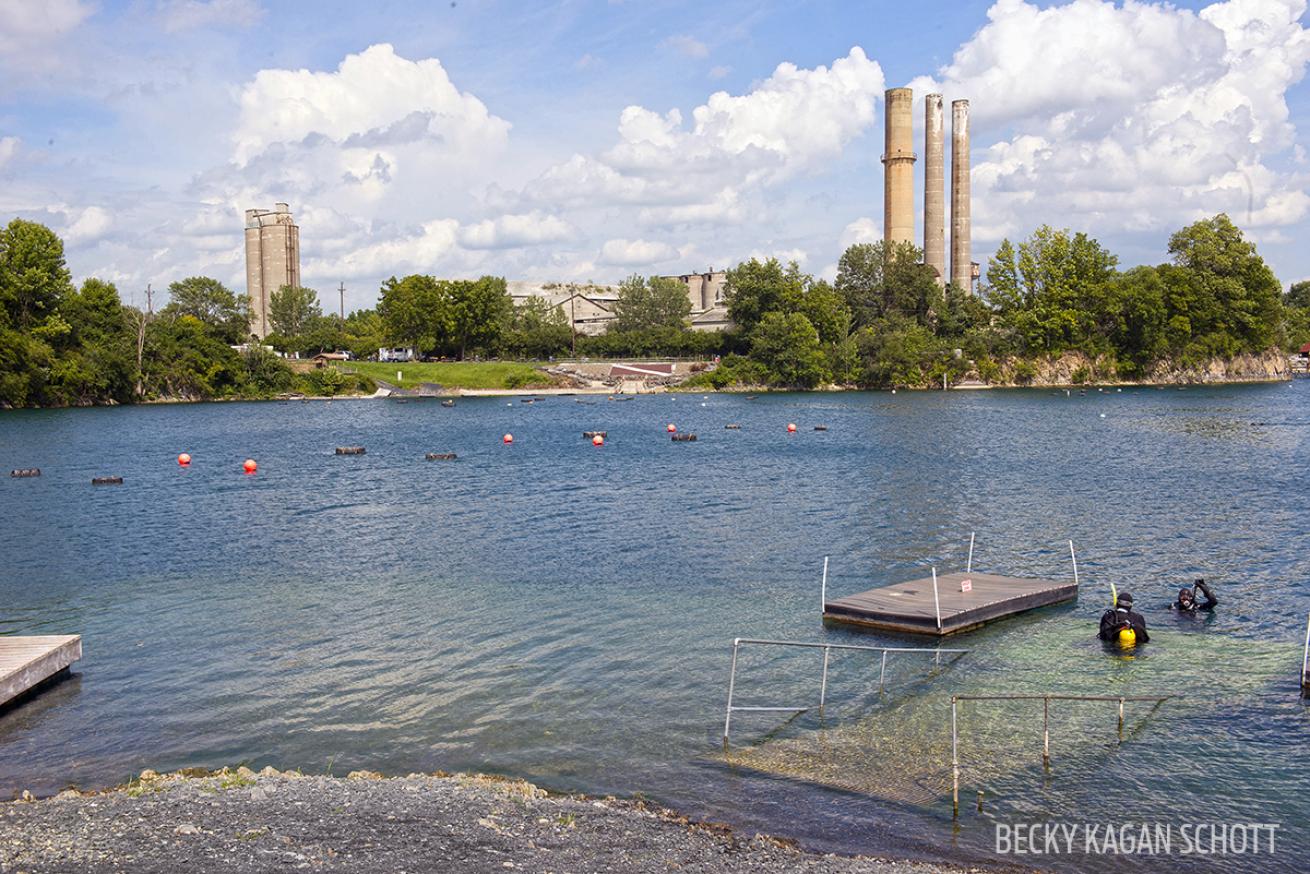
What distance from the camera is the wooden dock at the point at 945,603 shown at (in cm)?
2355

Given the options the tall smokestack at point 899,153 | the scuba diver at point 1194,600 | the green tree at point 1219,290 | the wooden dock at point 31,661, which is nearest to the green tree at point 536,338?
the tall smokestack at point 899,153

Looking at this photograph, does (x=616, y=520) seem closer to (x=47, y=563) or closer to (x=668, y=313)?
(x=47, y=563)

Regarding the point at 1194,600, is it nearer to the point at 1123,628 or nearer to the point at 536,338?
the point at 1123,628

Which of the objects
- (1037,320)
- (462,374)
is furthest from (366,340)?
(1037,320)

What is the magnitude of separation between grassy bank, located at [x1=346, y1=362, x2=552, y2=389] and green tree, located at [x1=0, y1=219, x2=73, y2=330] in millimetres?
44853

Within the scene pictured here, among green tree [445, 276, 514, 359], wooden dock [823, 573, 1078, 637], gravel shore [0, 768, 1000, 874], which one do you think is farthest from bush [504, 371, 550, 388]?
gravel shore [0, 768, 1000, 874]

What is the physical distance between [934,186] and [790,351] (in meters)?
35.7

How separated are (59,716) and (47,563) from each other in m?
17.3

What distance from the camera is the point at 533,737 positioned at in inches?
695

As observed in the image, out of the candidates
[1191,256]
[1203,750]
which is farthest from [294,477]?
[1191,256]

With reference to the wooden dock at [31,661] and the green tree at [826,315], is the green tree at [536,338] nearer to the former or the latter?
the green tree at [826,315]

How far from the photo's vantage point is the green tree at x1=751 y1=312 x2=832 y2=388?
15462 cm

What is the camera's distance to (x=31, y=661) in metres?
19.6

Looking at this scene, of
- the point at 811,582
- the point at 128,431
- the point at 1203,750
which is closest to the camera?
the point at 1203,750
